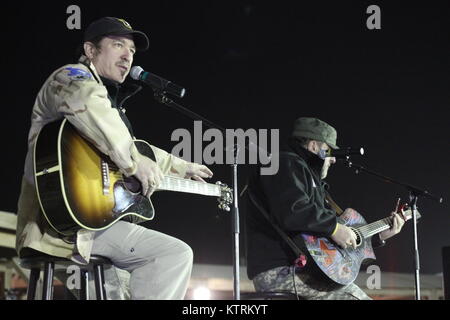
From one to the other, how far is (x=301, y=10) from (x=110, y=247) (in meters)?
4.41

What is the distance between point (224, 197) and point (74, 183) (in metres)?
1.18

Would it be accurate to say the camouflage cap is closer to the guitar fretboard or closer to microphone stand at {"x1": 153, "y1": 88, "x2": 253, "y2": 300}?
the guitar fretboard

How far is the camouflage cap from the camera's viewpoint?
13.6 ft

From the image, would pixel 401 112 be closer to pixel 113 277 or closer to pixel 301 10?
pixel 301 10

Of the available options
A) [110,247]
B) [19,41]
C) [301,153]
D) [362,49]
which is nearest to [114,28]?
[110,247]

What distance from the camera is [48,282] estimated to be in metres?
2.63

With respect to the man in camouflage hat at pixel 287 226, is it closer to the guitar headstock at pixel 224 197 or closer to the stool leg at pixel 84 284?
the guitar headstock at pixel 224 197

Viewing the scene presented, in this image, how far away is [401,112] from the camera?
7.23 meters

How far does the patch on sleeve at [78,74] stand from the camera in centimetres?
265

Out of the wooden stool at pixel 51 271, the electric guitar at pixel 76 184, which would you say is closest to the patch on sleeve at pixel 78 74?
the electric guitar at pixel 76 184

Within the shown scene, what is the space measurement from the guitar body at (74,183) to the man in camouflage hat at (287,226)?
4.04ft

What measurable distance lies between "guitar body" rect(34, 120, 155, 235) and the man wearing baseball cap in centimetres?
6

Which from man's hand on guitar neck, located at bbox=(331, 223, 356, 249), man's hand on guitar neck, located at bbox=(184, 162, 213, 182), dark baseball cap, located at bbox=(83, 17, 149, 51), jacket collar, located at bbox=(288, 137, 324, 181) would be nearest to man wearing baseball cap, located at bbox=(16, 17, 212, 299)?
dark baseball cap, located at bbox=(83, 17, 149, 51)

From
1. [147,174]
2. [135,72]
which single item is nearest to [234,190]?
[147,174]
